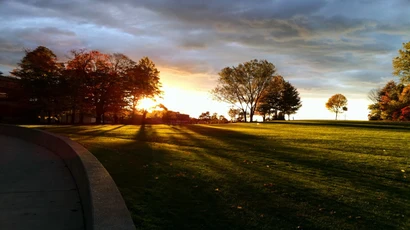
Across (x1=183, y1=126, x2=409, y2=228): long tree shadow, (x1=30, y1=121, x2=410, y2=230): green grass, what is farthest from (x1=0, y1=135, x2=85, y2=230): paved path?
(x1=183, y1=126, x2=409, y2=228): long tree shadow

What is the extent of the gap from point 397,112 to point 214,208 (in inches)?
2462

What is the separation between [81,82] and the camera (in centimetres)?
4400

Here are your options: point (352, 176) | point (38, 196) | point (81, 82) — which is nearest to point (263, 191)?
point (352, 176)

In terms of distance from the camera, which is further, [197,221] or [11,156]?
[11,156]

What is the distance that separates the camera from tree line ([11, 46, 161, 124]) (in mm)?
44000

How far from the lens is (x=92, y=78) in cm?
4522

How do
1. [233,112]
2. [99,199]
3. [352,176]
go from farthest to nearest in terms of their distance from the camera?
1. [233,112]
2. [352,176]
3. [99,199]

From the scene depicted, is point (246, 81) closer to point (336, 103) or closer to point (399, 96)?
point (399, 96)

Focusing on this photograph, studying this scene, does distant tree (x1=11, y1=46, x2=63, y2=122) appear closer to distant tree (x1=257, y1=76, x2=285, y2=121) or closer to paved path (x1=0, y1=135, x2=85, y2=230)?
distant tree (x1=257, y1=76, x2=285, y2=121)

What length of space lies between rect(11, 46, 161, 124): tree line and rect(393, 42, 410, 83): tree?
3585 centimetres

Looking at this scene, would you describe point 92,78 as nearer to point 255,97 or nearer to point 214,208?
point 255,97

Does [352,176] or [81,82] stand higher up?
[81,82]

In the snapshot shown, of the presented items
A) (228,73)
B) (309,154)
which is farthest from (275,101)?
(309,154)

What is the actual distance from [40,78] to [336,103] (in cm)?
8163
